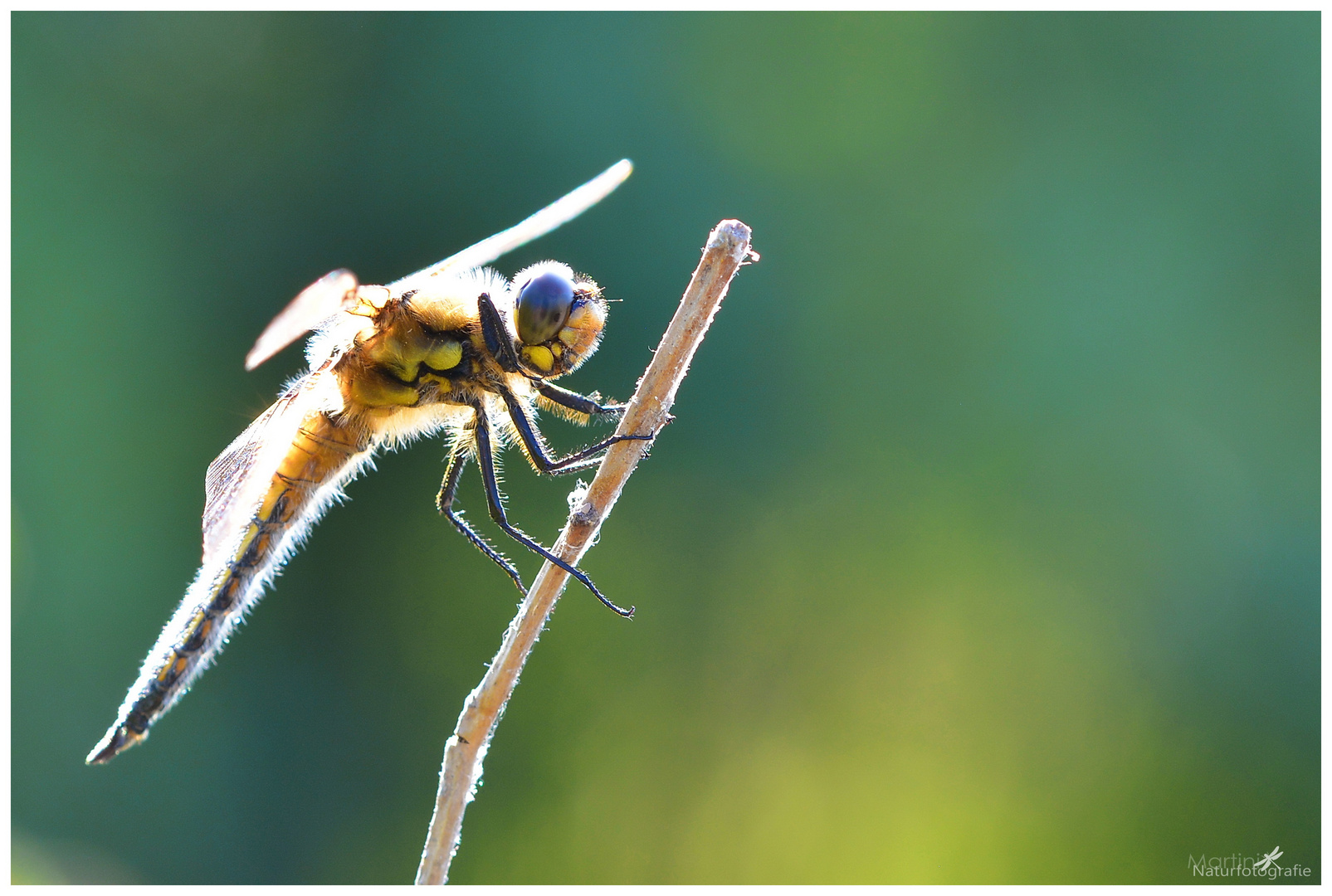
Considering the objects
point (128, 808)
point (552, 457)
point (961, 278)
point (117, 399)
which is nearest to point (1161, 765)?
point (961, 278)

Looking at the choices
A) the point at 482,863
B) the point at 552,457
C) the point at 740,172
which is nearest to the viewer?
the point at 552,457

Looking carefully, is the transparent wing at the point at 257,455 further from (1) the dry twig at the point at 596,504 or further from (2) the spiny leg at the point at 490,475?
(1) the dry twig at the point at 596,504

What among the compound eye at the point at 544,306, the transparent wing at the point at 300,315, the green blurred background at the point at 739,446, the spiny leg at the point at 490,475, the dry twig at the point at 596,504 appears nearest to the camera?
the dry twig at the point at 596,504

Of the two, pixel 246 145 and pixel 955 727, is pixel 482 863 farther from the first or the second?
pixel 246 145

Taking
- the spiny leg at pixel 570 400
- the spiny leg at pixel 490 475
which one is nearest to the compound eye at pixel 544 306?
the spiny leg at pixel 570 400

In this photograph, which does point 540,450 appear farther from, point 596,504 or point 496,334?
point 596,504
